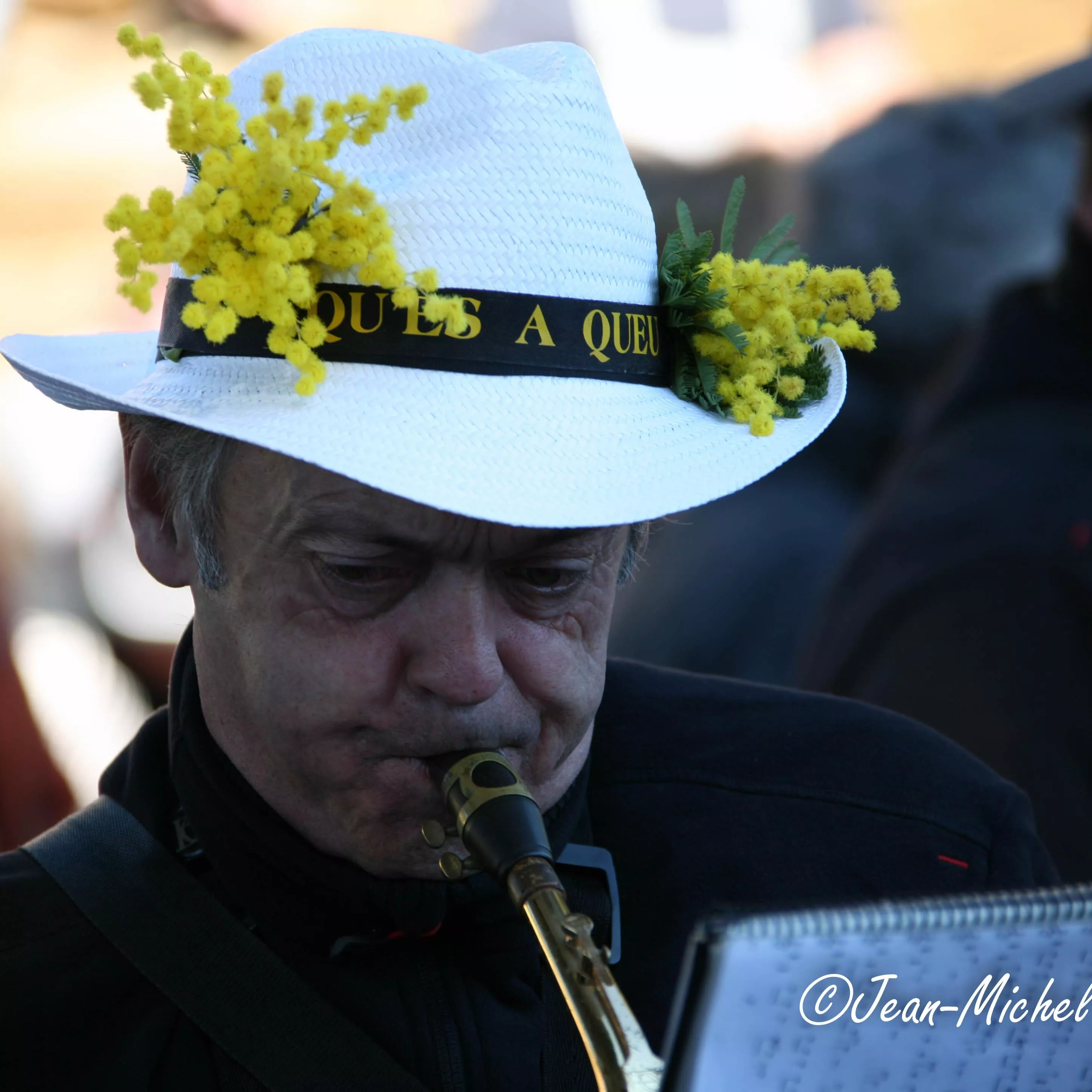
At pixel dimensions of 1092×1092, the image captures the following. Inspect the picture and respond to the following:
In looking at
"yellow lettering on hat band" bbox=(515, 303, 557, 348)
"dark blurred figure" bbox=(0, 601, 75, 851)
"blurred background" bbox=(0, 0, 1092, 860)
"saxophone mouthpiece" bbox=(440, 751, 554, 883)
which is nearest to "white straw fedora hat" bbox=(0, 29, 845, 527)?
"yellow lettering on hat band" bbox=(515, 303, 557, 348)

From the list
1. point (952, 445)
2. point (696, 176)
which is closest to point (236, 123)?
point (952, 445)

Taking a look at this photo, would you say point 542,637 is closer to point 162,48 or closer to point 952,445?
point 162,48

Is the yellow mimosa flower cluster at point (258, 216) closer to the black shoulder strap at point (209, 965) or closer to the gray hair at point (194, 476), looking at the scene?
the gray hair at point (194, 476)

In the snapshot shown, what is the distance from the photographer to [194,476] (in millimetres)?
1881

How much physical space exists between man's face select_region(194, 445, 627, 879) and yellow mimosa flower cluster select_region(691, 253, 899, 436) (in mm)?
300

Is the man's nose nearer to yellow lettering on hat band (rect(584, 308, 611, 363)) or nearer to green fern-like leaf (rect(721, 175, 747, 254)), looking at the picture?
yellow lettering on hat band (rect(584, 308, 611, 363))

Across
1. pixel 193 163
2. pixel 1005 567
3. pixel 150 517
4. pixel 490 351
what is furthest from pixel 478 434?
pixel 1005 567

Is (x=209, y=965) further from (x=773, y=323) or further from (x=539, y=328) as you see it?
(x=773, y=323)

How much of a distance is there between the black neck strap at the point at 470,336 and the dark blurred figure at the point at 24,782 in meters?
2.56

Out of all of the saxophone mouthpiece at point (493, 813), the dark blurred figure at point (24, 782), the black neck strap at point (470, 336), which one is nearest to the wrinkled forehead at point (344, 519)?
the black neck strap at point (470, 336)

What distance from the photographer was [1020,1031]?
1264mm

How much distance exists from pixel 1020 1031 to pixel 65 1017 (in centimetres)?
118

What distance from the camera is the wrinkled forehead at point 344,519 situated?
1.71m

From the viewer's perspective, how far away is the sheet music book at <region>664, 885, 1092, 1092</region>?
1115mm
